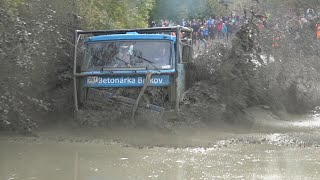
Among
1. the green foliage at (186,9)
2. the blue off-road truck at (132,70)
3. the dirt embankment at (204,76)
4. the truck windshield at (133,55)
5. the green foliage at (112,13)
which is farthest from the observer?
the green foliage at (186,9)

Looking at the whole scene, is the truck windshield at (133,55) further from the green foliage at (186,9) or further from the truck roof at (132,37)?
the green foliage at (186,9)

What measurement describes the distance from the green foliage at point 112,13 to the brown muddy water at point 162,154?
398 cm

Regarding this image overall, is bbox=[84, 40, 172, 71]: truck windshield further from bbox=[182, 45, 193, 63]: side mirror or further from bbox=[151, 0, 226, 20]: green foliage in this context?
bbox=[151, 0, 226, 20]: green foliage

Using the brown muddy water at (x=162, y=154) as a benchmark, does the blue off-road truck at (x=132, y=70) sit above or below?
above

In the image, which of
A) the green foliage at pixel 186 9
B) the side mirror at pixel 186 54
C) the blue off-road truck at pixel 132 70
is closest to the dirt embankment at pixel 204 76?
the blue off-road truck at pixel 132 70

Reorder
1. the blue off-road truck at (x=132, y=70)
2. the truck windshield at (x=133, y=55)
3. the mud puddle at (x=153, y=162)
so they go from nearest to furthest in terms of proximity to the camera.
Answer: the mud puddle at (x=153, y=162), the blue off-road truck at (x=132, y=70), the truck windshield at (x=133, y=55)

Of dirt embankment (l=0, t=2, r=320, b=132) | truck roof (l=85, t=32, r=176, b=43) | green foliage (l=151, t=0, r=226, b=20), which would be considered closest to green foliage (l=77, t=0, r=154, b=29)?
dirt embankment (l=0, t=2, r=320, b=132)

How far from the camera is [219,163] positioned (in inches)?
288

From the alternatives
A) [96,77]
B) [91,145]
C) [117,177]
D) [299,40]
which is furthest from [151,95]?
[299,40]

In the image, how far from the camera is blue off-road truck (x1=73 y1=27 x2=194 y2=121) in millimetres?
9883

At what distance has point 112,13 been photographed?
1620 centimetres

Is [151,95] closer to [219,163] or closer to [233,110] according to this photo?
[233,110]

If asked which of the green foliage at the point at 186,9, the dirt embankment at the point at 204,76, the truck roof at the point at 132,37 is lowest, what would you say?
the dirt embankment at the point at 204,76

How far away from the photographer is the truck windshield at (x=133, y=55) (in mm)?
10070
